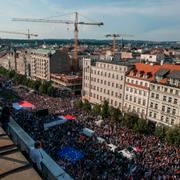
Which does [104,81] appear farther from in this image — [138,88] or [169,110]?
[169,110]

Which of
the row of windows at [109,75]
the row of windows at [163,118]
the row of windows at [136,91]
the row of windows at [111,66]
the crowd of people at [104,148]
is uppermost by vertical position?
the row of windows at [111,66]

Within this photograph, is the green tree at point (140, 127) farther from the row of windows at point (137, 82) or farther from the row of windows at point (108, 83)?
the row of windows at point (108, 83)

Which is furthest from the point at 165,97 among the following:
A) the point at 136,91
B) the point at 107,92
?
the point at 107,92

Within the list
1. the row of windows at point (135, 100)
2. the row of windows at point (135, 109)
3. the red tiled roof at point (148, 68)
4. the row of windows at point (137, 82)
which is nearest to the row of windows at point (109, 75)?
the row of windows at point (137, 82)

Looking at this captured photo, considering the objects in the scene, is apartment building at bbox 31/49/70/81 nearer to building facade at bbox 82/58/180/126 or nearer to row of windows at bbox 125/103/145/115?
building facade at bbox 82/58/180/126

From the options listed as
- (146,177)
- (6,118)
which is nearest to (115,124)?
(146,177)

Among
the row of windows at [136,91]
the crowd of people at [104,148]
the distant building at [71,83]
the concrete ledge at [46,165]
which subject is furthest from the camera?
the distant building at [71,83]

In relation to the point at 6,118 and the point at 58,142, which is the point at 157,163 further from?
the point at 6,118
